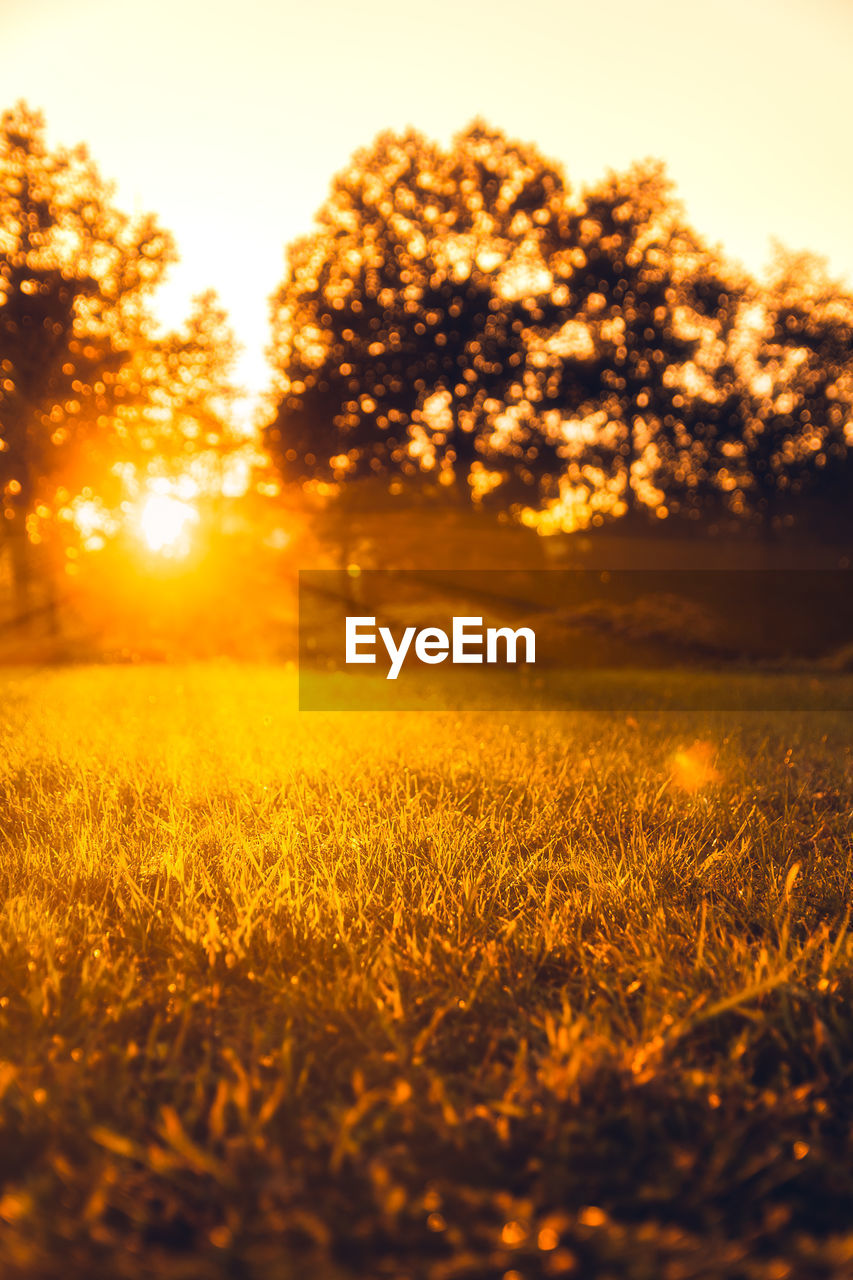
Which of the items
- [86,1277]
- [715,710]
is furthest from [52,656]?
[86,1277]

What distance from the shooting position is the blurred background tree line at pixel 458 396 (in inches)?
1004

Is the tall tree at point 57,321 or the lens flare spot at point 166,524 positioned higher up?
the tall tree at point 57,321

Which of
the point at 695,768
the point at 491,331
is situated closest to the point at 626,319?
the point at 491,331

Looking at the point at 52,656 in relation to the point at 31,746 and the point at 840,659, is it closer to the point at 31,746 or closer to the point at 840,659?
the point at 31,746

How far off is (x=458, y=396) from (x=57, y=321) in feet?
46.1

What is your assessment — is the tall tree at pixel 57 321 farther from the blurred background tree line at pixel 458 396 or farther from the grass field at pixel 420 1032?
the grass field at pixel 420 1032

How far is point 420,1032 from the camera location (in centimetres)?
238

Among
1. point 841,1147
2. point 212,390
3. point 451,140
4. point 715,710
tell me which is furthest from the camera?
point 451,140

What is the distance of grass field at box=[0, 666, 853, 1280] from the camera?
167 centimetres

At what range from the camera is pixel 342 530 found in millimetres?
29062

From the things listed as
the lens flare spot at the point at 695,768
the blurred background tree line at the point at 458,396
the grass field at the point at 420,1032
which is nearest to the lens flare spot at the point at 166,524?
the blurred background tree line at the point at 458,396

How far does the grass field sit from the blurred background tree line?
2150cm

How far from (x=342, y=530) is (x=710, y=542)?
13197mm

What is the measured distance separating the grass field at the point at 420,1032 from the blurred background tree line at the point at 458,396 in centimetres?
2150
